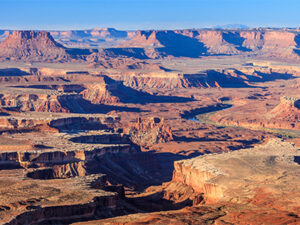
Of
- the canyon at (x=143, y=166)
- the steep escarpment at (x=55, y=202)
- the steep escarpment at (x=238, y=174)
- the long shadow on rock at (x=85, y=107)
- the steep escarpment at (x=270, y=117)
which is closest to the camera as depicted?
the steep escarpment at (x=55, y=202)

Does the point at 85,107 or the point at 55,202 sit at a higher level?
the point at 85,107

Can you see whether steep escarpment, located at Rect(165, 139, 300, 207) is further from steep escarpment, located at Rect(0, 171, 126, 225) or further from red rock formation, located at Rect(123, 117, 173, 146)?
red rock formation, located at Rect(123, 117, 173, 146)

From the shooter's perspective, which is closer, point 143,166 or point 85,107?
point 143,166

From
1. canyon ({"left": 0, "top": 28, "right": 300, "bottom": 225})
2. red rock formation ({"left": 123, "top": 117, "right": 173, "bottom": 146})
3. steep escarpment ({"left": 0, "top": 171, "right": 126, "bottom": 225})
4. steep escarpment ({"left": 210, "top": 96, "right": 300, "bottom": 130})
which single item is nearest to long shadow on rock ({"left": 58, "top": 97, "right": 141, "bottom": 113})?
canyon ({"left": 0, "top": 28, "right": 300, "bottom": 225})

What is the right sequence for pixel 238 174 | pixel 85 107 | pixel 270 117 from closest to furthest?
pixel 238 174, pixel 270 117, pixel 85 107

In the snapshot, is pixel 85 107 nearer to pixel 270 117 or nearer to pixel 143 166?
pixel 270 117

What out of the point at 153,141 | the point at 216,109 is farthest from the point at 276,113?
the point at 153,141

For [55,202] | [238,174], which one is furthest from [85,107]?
[55,202]

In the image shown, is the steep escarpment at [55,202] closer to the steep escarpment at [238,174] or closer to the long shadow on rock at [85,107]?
the steep escarpment at [238,174]

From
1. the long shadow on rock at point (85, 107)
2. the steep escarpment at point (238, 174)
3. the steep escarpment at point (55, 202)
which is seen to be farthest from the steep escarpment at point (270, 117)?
the steep escarpment at point (55, 202)

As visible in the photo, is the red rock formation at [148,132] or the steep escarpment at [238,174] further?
the red rock formation at [148,132]

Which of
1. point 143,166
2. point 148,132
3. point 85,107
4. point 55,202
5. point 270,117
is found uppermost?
point 85,107
